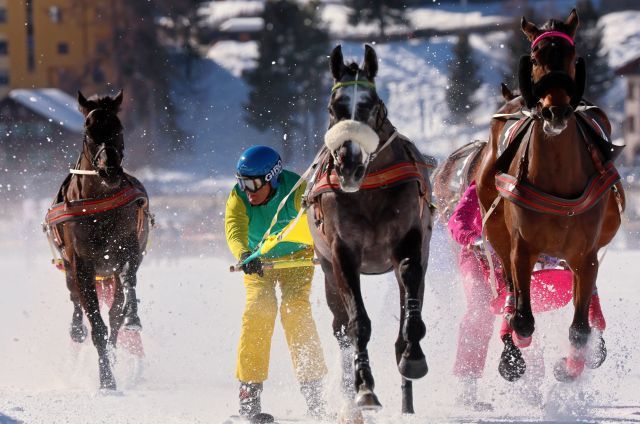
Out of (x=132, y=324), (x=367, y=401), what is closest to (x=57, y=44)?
(x=132, y=324)

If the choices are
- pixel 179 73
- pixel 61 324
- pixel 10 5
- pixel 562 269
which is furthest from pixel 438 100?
pixel 562 269

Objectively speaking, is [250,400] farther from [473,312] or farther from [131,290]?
[131,290]

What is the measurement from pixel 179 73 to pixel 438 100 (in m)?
13.0

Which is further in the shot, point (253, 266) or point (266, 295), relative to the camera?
point (266, 295)

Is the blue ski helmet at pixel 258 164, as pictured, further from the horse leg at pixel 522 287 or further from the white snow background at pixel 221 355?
the horse leg at pixel 522 287

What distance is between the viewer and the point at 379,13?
73.8 meters

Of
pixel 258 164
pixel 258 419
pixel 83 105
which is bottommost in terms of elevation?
pixel 258 419

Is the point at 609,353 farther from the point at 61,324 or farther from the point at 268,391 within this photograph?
the point at 61,324

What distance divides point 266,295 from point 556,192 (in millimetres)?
2195

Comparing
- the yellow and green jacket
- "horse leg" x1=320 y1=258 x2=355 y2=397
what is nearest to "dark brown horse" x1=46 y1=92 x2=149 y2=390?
the yellow and green jacket

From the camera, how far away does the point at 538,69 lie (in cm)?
717

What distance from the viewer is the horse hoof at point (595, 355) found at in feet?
26.1

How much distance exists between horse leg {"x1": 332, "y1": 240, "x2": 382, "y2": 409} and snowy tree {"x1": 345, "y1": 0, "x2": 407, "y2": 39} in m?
66.4

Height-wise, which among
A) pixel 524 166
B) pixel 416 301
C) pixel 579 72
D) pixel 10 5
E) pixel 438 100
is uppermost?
pixel 10 5
